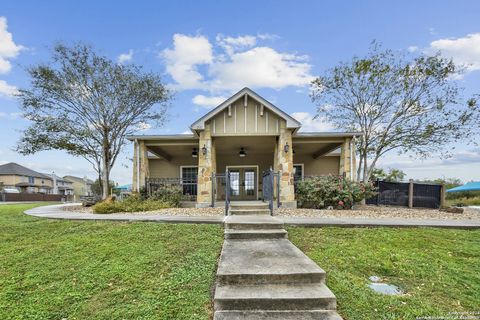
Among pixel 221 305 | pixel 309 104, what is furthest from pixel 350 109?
pixel 221 305

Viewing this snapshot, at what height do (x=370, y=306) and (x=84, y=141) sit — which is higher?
(x=84, y=141)

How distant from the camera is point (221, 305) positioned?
285 cm

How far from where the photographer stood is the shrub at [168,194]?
33.9ft

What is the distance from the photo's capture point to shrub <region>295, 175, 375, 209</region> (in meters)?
9.76

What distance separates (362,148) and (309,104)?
14.4ft

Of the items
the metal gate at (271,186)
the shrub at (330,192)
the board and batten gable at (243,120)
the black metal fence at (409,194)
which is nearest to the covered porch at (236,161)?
the metal gate at (271,186)

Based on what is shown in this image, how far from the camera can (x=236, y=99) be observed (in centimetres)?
989

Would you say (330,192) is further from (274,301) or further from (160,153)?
(160,153)

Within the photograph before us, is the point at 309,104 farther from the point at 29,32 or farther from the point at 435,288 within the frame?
the point at 29,32

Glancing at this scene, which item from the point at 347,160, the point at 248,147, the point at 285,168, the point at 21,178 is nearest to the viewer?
the point at 285,168

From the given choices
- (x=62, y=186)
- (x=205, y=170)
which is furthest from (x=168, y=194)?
(x=62, y=186)

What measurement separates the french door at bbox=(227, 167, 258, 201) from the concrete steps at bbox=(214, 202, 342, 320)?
969 centimetres

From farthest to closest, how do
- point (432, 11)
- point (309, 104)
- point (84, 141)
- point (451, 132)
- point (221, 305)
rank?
point (309, 104) < point (84, 141) < point (451, 132) < point (432, 11) < point (221, 305)

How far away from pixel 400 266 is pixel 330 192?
5.94 meters
